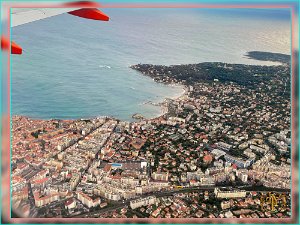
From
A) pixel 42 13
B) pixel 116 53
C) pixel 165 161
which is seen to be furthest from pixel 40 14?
pixel 116 53

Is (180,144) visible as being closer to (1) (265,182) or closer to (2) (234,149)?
(2) (234,149)

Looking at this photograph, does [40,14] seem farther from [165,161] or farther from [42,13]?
[165,161]

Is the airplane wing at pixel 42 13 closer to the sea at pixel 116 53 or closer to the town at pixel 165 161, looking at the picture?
the town at pixel 165 161

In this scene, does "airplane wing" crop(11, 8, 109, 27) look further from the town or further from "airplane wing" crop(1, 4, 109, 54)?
the town

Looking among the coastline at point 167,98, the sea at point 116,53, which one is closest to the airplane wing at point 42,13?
the sea at point 116,53

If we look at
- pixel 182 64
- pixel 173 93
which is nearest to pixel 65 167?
pixel 173 93
